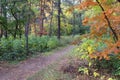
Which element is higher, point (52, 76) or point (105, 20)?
point (105, 20)

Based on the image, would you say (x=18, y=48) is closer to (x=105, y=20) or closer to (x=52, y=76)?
(x=52, y=76)

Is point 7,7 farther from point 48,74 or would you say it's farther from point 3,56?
point 48,74

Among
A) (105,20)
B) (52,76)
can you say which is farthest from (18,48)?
(105,20)

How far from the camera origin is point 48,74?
36.4ft

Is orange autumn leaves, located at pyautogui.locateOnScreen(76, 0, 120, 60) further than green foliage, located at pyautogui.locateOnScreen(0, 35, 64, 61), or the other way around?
green foliage, located at pyautogui.locateOnScreen(0, 35, 64, 61)

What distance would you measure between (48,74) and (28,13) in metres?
7.89

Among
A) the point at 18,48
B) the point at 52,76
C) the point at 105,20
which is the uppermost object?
the point at 105,20

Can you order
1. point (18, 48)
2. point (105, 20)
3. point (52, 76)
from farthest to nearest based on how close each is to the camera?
point (18, 48)
point (52, 76)
point (105, 20)

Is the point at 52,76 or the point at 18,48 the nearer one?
the point at 52,76

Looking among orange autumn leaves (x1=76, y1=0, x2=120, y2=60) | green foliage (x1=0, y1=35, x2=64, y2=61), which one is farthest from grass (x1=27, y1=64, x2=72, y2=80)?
green foliage (x1=0, y1=35, x2=64, y2=61)

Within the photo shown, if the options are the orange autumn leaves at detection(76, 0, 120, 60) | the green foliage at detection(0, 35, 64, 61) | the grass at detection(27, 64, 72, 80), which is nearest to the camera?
the orange autumn leaves at detection(76, 0, 120, 60)

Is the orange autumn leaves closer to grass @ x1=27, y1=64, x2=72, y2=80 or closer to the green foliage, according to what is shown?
grass @ x1=27, y1=64, x2=72, y2=80

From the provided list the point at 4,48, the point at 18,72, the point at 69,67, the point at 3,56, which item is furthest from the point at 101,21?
the point at 4,48

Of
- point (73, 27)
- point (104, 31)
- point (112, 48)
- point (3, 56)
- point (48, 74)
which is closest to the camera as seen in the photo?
point (112, 48)
